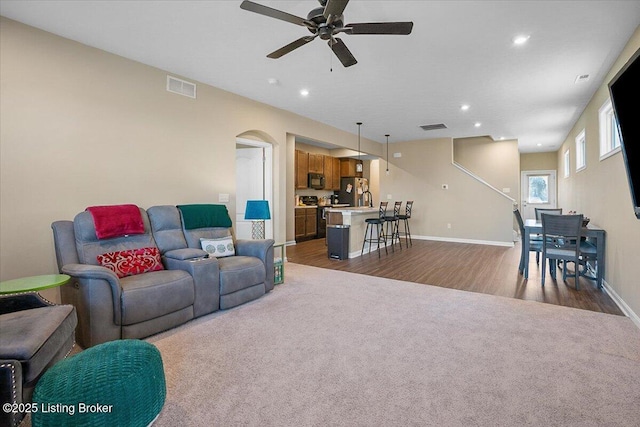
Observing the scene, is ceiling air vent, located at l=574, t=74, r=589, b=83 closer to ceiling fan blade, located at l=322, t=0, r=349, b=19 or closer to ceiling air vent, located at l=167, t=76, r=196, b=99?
ceiling fan blade, located at l=322, t=0, r=349, b=19

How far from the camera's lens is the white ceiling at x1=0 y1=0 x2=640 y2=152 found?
2.69m

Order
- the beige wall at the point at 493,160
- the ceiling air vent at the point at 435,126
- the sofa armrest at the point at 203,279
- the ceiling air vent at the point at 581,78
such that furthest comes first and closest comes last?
the beige wall at the point at 493,160 < the ceiling air vent at the point at 435,126 < the ceiling air vent at the point at 581,78 < the sofa armrest at the point at 203,279

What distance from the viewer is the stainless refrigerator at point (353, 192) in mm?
9797

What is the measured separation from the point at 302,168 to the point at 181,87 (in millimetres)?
4443

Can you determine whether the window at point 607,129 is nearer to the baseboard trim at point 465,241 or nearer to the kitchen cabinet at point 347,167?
the baseboard trim at point 465,241

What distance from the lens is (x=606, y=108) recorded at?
3955 millimetres

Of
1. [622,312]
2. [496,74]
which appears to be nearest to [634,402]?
[622,312]

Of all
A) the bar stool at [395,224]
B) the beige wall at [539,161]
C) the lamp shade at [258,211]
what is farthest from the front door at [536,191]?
the lamp shade at [258,211]

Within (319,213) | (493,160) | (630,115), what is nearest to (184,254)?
(630,115)

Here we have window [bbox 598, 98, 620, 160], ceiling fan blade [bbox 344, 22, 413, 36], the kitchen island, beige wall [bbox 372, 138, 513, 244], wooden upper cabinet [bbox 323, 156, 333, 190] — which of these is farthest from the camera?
wooden upper cabinet [bbox 323, 156, 333, 190]

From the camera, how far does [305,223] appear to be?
8250mm

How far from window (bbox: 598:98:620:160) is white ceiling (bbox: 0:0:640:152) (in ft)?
1.58

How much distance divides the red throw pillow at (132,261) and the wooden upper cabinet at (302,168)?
17.5 ft

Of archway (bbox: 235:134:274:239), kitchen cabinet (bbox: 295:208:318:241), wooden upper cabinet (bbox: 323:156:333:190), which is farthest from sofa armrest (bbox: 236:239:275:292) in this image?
wooden upper cabinet (bbox: 323:156:333:190)
